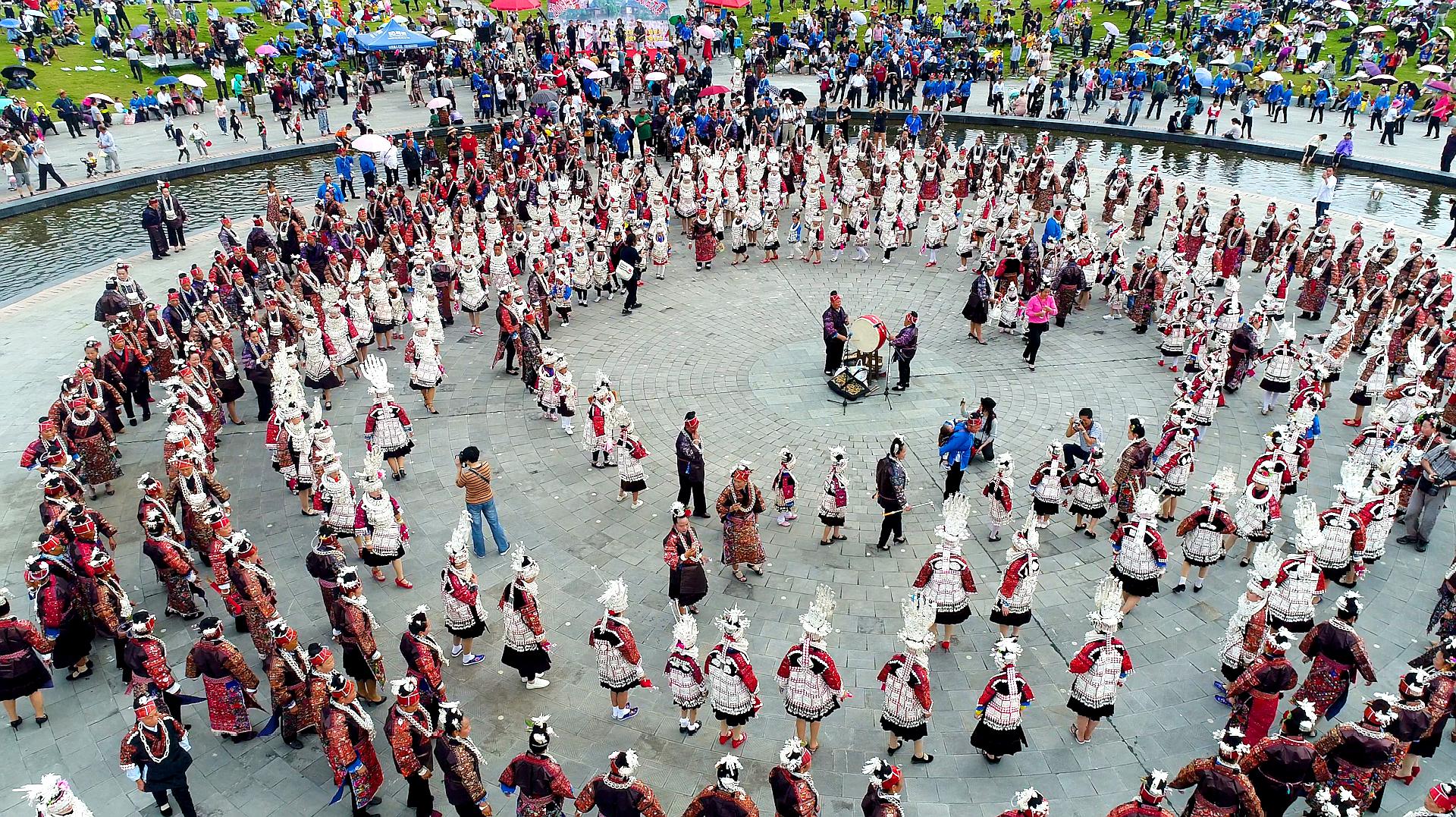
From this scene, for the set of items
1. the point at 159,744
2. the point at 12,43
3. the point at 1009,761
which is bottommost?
the point at 1009,761

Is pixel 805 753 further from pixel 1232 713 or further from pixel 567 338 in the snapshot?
pixel 567 338

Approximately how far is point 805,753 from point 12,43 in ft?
161

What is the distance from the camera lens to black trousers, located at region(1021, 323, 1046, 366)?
590 inches

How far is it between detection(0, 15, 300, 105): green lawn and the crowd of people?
799 inches

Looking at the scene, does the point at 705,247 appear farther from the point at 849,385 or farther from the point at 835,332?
the point at 849,385

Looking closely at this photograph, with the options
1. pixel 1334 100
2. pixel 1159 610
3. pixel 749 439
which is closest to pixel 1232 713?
pixel 1159 610

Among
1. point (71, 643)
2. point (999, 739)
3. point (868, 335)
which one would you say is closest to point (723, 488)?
point (868, 335)

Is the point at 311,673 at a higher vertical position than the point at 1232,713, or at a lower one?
higher

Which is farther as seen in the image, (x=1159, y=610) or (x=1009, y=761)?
(x=1159, y=610)

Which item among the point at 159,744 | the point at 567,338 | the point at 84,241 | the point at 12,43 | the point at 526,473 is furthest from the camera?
the point at 12,43

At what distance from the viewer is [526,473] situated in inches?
508

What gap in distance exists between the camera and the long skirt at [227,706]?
27.1 ft

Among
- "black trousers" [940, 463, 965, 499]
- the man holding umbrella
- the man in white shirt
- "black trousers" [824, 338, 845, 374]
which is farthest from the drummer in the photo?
the man holding umbrella

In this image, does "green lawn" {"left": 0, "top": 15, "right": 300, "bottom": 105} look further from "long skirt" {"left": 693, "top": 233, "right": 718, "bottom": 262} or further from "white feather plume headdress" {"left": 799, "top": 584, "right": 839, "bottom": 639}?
"white feather plume headdress" {"left": 799, "top": 584, "right": 839, "bottom": 639}
